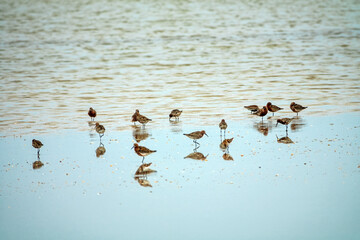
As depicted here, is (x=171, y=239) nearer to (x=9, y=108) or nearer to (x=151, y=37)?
(x=9, y=108)

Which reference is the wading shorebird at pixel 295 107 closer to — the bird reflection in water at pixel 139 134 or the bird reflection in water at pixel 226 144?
the bird reflection in water at pixel 139 134

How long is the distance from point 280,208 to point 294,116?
344 inches

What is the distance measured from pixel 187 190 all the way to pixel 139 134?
556 cm

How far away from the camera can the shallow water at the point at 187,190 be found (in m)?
9.34

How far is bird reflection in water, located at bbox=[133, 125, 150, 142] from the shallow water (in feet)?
0.64

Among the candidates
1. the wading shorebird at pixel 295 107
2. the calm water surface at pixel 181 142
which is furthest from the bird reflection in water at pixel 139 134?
the wading shorebird at pixel 295 107

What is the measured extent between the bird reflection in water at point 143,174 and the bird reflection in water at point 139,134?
2.92 metres

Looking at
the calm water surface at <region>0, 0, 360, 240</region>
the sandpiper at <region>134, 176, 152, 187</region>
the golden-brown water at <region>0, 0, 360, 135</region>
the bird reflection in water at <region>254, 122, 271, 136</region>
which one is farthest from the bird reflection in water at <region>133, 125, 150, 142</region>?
the sandpiper at <region>134, 176, 152, 187</region>

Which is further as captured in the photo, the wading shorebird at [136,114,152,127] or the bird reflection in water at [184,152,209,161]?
the wading shorebird at [136,114,152,127]

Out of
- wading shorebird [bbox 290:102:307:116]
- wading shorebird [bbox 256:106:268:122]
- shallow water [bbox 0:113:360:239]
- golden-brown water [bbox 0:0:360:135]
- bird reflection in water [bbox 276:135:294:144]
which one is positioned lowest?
shallow water [bbox 0:113:360:239]

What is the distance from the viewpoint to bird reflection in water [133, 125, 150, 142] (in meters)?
15.7

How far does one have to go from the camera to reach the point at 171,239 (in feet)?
29.6

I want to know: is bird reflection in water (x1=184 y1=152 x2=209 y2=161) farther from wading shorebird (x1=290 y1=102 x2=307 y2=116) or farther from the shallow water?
wading shorebird (x1=290 y1=102 x2=307 y2=116)

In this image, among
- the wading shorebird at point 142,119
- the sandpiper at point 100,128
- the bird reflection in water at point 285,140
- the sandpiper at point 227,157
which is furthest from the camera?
the wading shorebird at point 142,119
